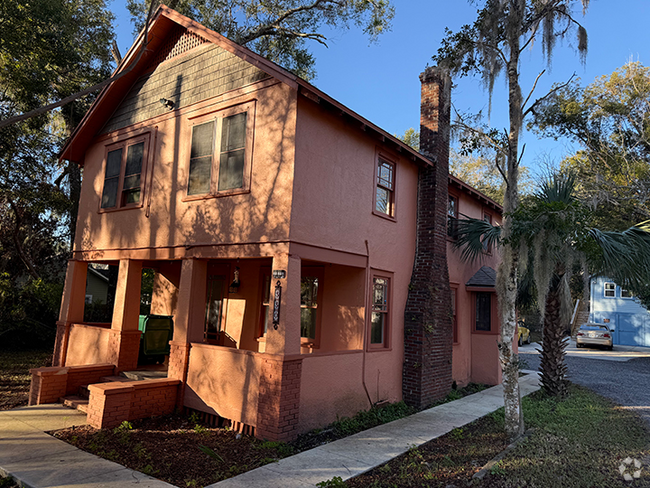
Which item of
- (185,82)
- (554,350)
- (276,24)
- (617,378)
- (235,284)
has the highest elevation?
(276,24)

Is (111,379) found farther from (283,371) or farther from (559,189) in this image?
(559,189)

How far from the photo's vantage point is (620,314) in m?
36.0

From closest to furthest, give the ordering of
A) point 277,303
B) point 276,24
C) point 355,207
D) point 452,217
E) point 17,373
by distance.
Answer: point 277,303, point 355,207, point 17,373, point 452,217, point 276,24

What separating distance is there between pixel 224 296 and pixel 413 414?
5.33 m

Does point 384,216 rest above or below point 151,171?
below

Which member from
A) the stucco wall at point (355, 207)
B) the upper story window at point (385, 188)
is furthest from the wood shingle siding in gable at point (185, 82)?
the upper story window at point (385, 188)

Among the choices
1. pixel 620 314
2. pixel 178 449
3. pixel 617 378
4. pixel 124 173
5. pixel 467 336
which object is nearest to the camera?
pixel 178 449

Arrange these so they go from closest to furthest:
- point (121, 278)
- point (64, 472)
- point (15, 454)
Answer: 1. point (64, 472)
2. point (15, 454)
3. point (121, 278)

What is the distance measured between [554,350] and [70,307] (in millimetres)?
12651

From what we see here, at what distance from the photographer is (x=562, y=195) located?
11.0 metres

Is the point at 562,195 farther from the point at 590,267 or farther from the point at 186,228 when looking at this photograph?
the point at 186,228

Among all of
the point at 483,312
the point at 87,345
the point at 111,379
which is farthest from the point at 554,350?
the point at 87,345

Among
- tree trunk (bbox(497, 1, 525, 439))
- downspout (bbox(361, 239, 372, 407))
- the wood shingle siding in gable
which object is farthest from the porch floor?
tree trunk (bbox(497, 1, 525, 439))

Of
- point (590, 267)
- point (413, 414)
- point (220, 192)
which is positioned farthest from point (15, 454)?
point (590, 267)
